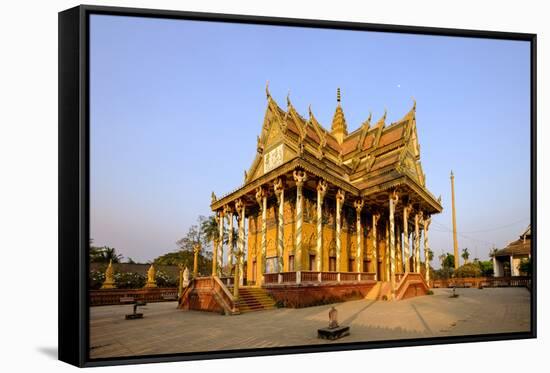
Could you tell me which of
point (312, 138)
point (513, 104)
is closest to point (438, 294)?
point (513, 104)

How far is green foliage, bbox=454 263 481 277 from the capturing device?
35.9 ft

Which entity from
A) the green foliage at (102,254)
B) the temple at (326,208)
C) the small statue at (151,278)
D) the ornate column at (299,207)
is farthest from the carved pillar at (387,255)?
the green foliage at (102,254)

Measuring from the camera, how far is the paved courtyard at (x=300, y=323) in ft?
24.2

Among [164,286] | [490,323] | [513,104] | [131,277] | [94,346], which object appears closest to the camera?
[94,346]

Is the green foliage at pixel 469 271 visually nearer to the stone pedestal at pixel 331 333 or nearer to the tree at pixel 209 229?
the stone pedestal at pixel 331 333

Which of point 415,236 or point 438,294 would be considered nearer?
point 438,294

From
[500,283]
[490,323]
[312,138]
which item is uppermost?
[312,138]

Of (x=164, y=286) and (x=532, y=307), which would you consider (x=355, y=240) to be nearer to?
(x=532, y=307)

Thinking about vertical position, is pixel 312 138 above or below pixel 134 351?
above

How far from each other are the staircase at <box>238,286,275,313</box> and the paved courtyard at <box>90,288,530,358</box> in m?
0.31

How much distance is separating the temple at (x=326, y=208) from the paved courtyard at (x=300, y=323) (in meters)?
1.33

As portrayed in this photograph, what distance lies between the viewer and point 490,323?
9602mm

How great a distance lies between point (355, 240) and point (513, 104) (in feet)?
20.0

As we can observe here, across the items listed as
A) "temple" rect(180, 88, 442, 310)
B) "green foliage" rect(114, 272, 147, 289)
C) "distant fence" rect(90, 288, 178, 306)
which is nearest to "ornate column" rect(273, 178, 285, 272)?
"temple" rect(180, 88, 442, 310)
